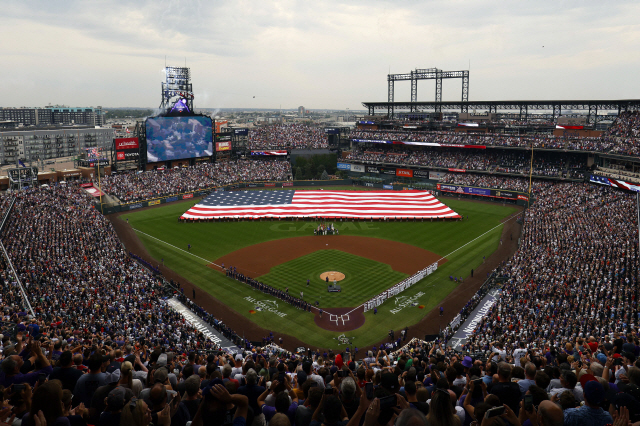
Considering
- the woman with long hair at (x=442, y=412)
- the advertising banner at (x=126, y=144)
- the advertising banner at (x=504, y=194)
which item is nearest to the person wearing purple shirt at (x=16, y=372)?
the woman with long hair at (x=442, y=412)

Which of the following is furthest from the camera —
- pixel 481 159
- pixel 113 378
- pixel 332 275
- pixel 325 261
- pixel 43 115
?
pixel 43 115

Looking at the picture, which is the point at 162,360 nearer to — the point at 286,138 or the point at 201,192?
the point at 201,192

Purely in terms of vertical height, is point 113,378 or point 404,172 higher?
point 404,172

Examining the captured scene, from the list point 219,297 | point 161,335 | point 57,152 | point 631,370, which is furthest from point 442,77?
point 57,152

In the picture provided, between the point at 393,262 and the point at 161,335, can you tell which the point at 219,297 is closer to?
the point at 161,335

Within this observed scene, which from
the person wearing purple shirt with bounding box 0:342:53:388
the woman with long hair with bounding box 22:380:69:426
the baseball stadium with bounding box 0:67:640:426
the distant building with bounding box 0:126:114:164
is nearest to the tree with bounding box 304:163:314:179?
the baseball stadium with bounding box 0:67:640:426

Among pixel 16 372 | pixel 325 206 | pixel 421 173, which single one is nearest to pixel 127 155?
pixel 325 206

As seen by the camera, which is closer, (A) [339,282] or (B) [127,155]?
(A) [339,282]
